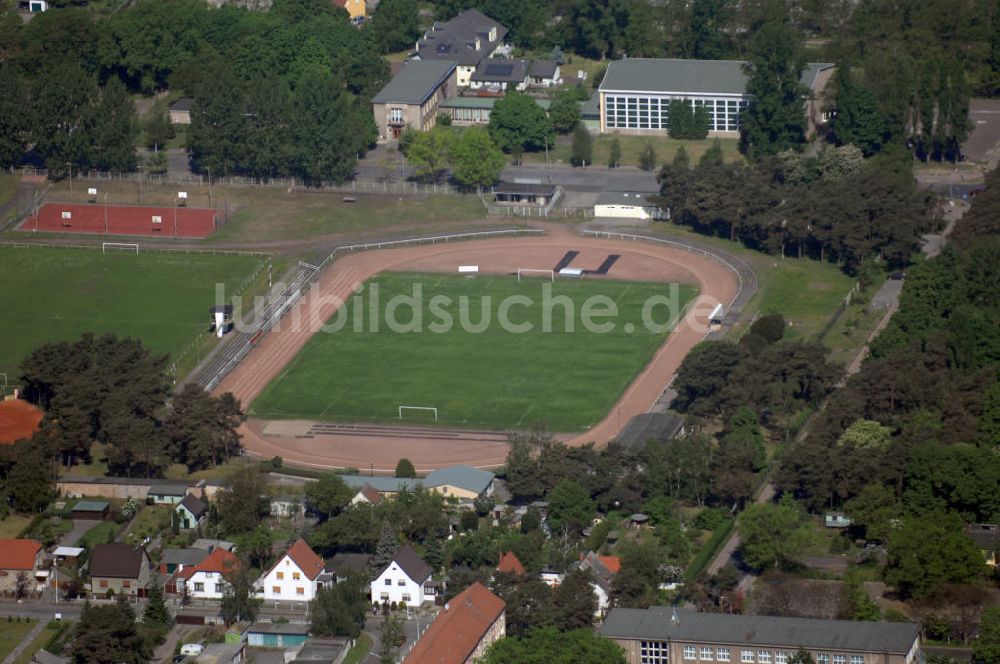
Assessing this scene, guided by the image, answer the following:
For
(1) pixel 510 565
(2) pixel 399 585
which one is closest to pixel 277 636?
(2) pixel 399 585

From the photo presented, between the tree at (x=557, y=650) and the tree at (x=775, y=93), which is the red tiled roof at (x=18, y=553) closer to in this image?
the tree at (x=557, y=650)

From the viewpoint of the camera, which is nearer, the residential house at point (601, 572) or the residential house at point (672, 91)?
the residential house at point (601, 572)

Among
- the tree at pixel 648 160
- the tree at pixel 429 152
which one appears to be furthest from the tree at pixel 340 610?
the tree at pixel 648 160

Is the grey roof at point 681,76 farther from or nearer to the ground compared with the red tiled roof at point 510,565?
farther from the ground

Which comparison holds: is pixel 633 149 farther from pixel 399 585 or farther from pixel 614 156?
pixel 399 585

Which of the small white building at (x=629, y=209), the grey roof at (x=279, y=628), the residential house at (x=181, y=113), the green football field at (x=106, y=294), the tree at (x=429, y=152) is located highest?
the residential house at (x=181, y=113)

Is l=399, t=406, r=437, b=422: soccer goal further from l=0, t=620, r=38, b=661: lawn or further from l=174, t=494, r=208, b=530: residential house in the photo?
l=0, t=620, r=38, b=661: lawn
